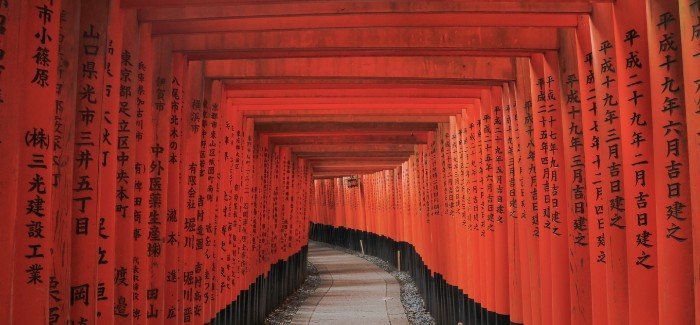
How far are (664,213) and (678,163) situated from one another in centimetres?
28

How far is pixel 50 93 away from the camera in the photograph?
3520 millimetres

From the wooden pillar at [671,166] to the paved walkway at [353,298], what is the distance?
9.23 metres

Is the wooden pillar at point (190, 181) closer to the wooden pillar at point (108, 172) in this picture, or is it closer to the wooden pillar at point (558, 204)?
the wooden pillar at point (108, 172)

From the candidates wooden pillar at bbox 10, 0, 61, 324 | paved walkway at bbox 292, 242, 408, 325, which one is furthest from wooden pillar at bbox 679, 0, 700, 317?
paved walkway at bbox 292, 242, 408, 325

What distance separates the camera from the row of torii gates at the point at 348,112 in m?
3.45

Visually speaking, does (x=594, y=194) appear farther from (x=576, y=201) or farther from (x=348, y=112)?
(x=348, y=112)

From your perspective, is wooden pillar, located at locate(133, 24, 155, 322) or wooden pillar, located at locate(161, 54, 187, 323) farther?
wooden pillar, located at locate(161, 54, 187, 323)

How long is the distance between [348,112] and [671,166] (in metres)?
6.97

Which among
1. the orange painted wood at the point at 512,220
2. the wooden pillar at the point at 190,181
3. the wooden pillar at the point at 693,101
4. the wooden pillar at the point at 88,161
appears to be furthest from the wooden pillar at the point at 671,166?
the wooden pillar at the point at 190,181

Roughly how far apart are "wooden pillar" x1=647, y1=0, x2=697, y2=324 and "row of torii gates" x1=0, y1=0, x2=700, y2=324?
0.01 m

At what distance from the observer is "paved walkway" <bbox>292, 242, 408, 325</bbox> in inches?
511

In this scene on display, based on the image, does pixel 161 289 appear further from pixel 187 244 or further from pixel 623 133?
pixel 623 133

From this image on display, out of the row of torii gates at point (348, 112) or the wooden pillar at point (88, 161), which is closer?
the row of torii gates at point (348, 112)

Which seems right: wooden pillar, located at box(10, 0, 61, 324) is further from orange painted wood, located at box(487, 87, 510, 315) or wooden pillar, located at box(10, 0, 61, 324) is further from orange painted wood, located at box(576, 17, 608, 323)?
orange painted wood, located at box(487, 87, 510, 315)
